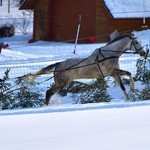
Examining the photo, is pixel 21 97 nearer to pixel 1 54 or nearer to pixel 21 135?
pixel 21 135

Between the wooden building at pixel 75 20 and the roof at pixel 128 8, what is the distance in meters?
0.14

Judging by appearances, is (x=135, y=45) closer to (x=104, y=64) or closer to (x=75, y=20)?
(x=104, y=64)

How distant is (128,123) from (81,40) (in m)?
23.2

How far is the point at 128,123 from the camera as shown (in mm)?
4773

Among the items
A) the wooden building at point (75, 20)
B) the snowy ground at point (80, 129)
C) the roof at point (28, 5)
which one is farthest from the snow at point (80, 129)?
the roof at point (28, 5)

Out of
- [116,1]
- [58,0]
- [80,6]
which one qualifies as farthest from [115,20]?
[58,0]

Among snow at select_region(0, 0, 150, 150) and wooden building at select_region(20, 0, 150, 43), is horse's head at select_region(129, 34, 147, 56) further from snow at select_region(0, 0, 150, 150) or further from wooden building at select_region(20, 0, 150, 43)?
wooden building at select_region(20, 0, 150, 43)

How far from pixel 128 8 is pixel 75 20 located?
3.67m

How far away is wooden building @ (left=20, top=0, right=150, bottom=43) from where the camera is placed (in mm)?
26859

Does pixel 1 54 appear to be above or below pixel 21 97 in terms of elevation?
below

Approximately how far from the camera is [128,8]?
27.1 meters

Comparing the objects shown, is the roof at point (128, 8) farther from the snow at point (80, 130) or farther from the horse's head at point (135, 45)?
the snow at point (80, 130)

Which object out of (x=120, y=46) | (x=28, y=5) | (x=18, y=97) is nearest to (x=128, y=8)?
(x=28, y=5)

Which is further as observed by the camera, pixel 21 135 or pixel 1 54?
pixel 1 54
